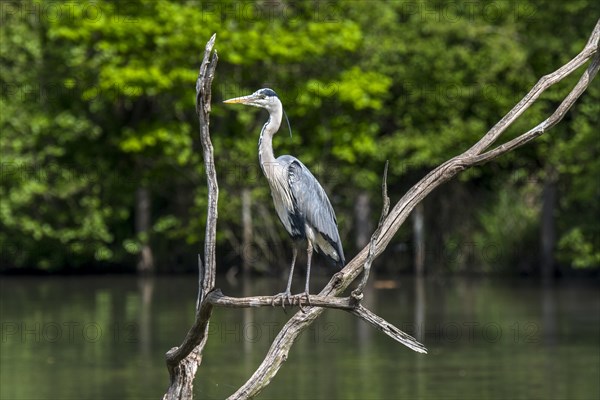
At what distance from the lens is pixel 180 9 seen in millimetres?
25125

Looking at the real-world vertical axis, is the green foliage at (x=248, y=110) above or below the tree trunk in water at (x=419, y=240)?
above

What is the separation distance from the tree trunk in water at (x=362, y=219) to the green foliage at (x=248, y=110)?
25 centimetres

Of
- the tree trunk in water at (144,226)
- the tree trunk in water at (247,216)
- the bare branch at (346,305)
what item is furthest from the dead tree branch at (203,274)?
the tree trunk in water at (144,226)

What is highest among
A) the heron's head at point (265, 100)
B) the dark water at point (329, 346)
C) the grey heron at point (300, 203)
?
the heron's head at point (265, 100)

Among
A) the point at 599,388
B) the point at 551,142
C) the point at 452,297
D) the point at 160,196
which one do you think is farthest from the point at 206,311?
the point at 160,196

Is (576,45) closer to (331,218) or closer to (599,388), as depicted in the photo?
(599,388)

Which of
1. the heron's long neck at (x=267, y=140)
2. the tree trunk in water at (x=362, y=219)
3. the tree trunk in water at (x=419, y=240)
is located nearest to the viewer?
the heron's long neck at (x=267, y=140)

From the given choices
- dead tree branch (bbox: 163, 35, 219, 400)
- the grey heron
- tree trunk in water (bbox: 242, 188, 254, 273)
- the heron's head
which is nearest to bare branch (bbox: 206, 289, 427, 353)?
dead tree branch (bbox: 163, 35, 219, 400)

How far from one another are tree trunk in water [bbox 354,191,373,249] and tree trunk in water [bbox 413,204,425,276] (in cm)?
93

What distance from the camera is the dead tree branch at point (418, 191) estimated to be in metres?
7.71

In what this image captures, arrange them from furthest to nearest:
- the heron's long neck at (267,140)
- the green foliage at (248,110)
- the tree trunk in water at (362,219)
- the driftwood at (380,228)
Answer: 1. the tree trunk in water at (362,219)
2. the green foliage at (248,110)
3. the heron's long neck at (267,140)
4. the driftwood at (380,228)

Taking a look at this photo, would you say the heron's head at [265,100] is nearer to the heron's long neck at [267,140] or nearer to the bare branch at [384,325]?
the heron's long neck at [267,140]

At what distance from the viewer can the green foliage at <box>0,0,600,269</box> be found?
83.3 feet

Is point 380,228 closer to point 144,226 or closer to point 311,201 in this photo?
point 311,201
